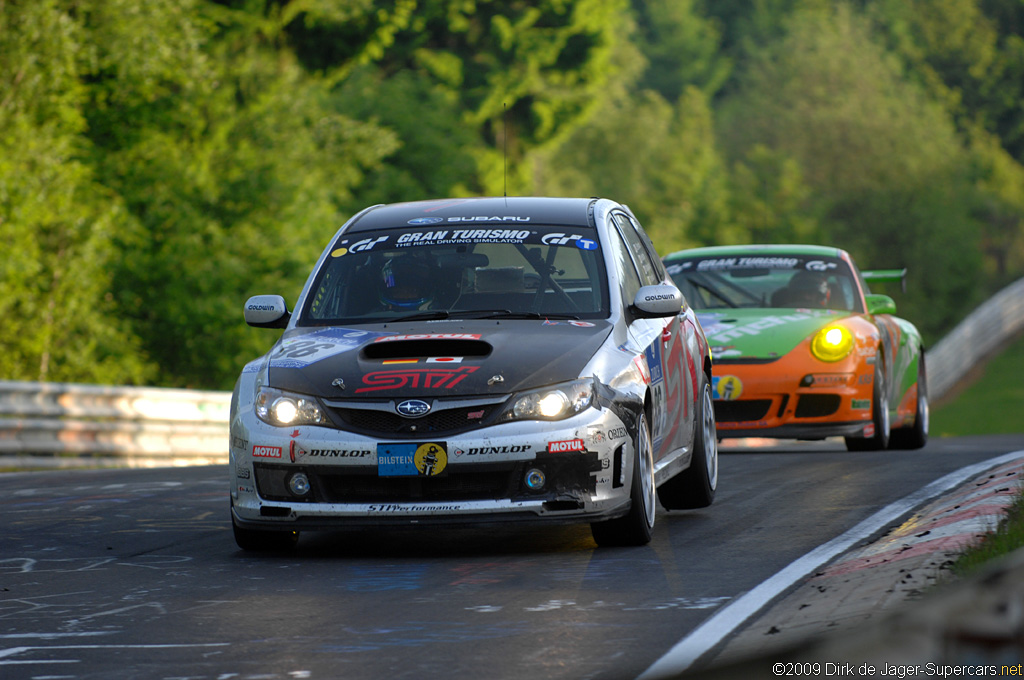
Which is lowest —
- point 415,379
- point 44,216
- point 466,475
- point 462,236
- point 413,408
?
point 44,216

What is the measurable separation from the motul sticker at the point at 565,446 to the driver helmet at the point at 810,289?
7.38 meters

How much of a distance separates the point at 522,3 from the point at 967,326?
18.3 m

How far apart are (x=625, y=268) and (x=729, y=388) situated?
4807 millimetres

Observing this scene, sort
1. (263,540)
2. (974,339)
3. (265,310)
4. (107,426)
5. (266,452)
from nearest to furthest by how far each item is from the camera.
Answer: (266,452), (263,540), (265,310), (107,426), (974,339)

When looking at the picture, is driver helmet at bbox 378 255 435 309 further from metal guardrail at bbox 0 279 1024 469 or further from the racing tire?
metal guardrail at bbox 0 279 1024 469

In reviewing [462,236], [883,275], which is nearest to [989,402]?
[883,275]

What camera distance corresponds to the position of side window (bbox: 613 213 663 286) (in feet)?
30.4

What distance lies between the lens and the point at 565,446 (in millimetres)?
7320

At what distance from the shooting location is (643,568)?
7.07m

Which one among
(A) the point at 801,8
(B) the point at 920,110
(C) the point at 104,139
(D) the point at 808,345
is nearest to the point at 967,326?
(C) the point at 104,139

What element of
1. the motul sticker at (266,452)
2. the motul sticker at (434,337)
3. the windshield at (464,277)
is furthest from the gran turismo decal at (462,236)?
the motul sticker at (266,452)

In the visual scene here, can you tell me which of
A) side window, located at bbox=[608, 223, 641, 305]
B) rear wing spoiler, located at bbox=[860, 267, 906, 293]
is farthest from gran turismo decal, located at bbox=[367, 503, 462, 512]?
rear wing spoiler, located at bbox=[860, 267, 906, 293]

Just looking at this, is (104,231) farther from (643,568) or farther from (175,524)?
(643,568)

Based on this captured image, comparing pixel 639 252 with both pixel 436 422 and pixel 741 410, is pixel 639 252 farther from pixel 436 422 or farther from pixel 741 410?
pixel 741 410
